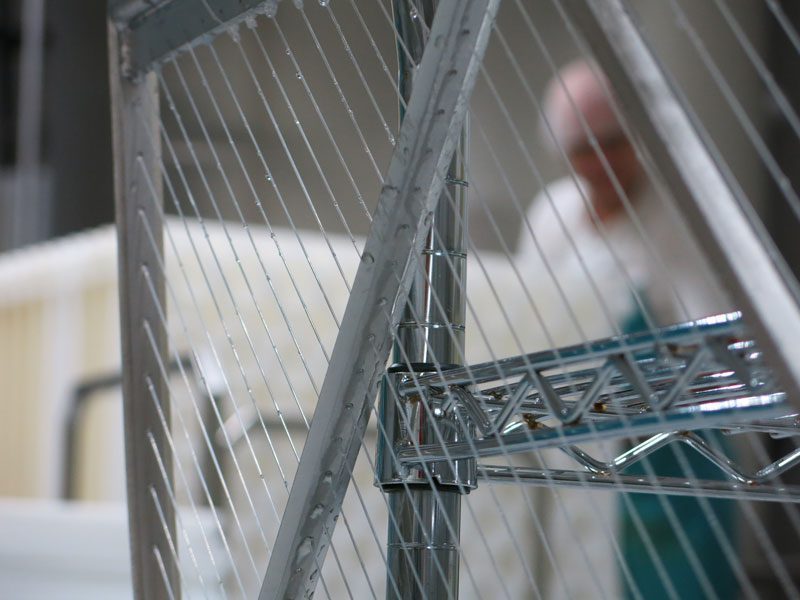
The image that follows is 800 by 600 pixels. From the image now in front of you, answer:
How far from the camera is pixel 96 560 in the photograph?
1594mm

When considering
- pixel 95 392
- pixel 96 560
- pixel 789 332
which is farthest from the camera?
pixel 95 392

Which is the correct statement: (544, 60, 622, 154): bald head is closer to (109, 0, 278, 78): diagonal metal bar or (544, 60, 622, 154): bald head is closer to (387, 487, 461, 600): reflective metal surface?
(109, 0, 278, 78): diagonal metal bar

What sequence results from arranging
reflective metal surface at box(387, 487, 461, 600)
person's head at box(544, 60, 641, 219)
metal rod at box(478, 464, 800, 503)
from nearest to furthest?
1. metal rod at box(478, 464, 800, 503)
2. reflective metal surface at box(387, 487, 461, 600)
3. person's head at box(544, 60, 641, 219)

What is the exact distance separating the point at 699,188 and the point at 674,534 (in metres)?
1.38

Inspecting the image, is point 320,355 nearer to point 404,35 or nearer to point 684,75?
point 404,35

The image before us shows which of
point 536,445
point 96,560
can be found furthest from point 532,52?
point 536,445

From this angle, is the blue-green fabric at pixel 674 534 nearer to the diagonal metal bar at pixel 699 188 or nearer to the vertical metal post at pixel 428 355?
the vertical metal post at pixel 428 355

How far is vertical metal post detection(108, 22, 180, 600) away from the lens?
866 millimetres

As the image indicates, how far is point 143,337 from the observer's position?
87 cm

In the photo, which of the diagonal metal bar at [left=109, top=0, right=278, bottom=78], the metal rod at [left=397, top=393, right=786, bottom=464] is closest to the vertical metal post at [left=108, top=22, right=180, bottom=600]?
the diagonal metal bar at [left=109, top=0, right=278, bottom=78]

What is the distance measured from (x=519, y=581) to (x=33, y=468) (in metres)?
1.03

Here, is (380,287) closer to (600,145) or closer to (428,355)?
(428,355)

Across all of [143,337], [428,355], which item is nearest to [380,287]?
[428,355]

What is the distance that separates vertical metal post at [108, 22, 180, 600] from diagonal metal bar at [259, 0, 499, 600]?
21cm
